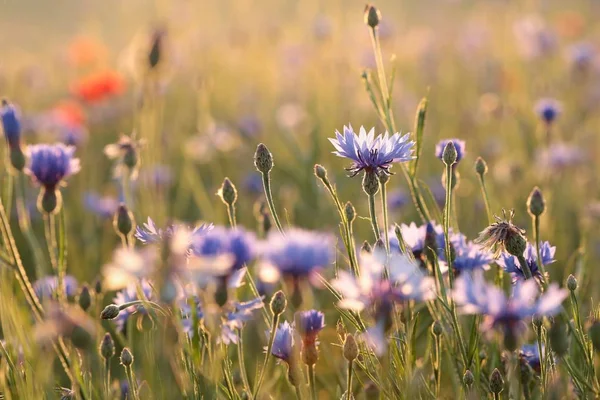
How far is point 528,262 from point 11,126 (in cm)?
107

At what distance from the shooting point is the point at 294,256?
0.73 metres

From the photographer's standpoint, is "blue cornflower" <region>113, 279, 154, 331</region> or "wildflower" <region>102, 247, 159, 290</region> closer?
"wildflower" <region>102, 247, 159, 290</region>

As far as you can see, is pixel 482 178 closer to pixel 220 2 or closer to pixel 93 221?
pixel 93 221

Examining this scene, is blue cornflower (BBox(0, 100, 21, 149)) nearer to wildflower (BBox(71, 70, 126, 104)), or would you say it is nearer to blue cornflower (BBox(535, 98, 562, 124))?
blue cornflower (BBox(535, 98, 562, 124))

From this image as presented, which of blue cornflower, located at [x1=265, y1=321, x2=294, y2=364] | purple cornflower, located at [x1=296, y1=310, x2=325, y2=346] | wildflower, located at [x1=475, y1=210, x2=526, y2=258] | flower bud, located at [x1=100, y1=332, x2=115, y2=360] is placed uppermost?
wildflower, located at [x1=475, y1=210, x2=526, y2=258]

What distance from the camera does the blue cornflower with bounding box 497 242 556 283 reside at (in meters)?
1.06

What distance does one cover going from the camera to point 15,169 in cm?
145

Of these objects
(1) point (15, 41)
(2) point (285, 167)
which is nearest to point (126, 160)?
(2) point (285, 167)

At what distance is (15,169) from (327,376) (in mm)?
874

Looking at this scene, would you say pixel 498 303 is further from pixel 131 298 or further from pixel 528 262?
pixel 131 298

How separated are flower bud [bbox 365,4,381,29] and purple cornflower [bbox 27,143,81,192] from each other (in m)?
0.66

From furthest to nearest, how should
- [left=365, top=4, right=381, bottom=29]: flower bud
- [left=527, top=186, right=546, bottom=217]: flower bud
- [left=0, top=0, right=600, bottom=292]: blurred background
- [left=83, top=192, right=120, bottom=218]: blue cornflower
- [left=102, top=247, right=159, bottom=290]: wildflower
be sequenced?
1. [left=83, top=192, right=120, bottom=218]: blue cornflower
2. [left=0, top=0, right=600, bottom=292]: blurred background
3. [left=365, top=4, right=381, bottom=29]: flower bud
4. [left=527, top=186, right=546, bottom=217]: flower bud
5. [left=102, top=247, right=159, bottom=290]: wildflower

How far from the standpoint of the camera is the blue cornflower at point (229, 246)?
767 mm

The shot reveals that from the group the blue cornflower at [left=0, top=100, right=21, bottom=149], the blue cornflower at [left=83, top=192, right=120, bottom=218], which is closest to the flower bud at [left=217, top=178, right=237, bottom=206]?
the blue cornflower at [left=0, top=100, right=21, bottom=149]
